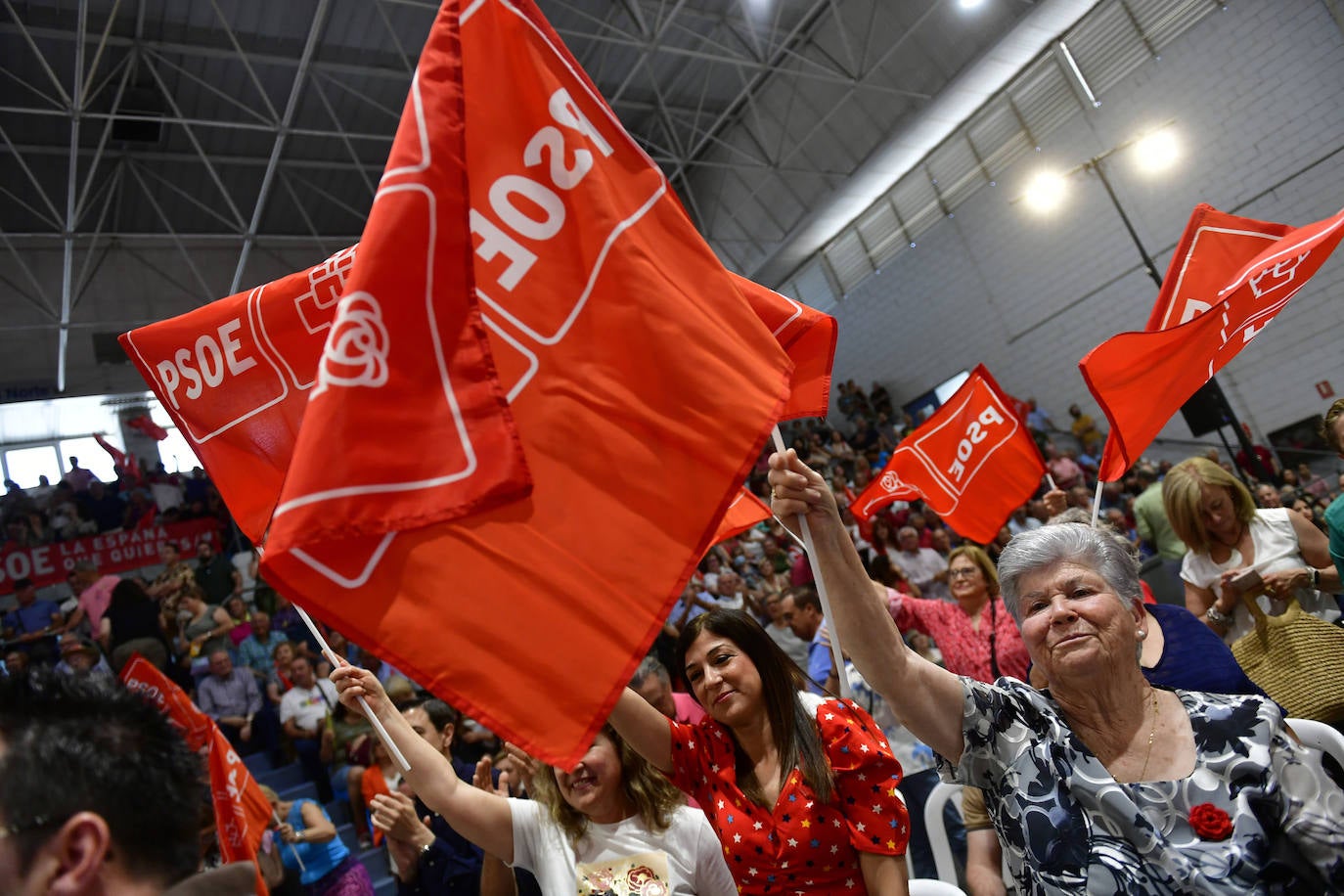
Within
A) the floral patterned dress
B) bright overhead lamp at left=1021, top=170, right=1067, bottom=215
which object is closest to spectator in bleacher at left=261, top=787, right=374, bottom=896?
the floral patterned dress

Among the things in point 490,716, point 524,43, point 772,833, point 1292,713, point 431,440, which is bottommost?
point 1292,713

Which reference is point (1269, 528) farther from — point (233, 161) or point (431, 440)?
point (233, 161)

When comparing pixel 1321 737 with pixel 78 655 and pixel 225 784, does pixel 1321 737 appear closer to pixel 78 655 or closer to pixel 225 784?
Result: pixel 225 784

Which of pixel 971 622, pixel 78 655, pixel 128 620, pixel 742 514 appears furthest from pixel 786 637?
pixel 128 620

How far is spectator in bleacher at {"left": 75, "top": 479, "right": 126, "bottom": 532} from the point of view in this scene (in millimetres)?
11633

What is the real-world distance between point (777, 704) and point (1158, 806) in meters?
0.83

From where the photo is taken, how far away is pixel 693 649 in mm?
2264

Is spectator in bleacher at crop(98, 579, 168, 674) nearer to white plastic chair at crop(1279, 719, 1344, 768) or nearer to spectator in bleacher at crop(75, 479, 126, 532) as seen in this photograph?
spectator in bleacher at crop(75, 479, 126, 532)

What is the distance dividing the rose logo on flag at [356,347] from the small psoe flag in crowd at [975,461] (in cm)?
411

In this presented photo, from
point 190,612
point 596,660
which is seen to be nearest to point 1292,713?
point 596,660

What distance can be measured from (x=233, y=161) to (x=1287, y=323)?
543 inches

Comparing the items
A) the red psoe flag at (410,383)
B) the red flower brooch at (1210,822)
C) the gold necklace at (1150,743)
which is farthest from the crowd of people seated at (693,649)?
the red psoe flag at (410,383)

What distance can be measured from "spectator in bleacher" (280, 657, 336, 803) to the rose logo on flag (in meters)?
5.47

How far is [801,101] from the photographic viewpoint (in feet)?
45.9
